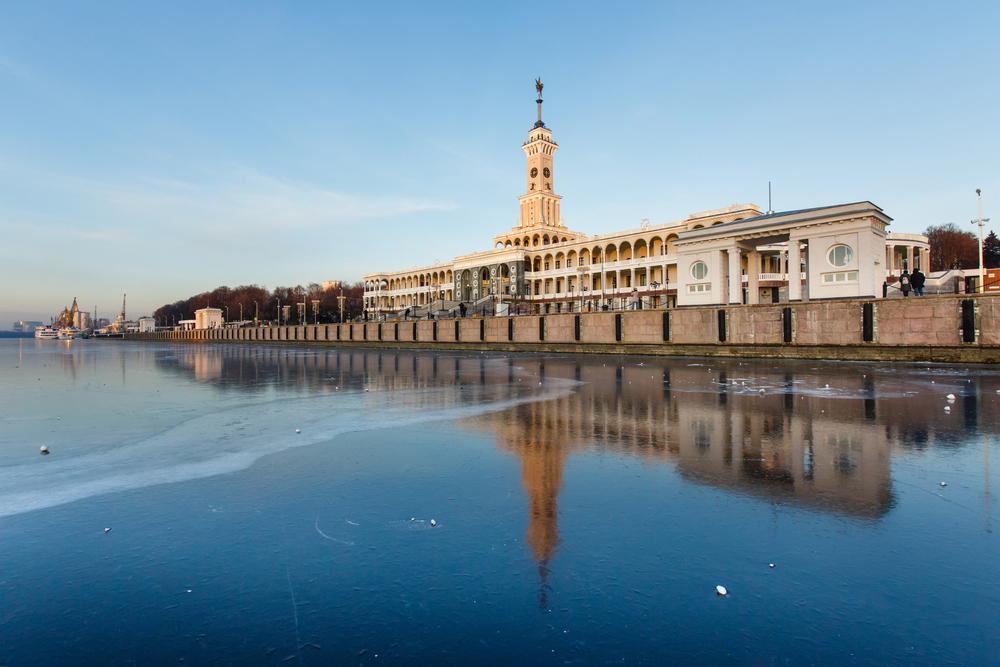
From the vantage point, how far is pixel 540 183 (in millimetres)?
107562

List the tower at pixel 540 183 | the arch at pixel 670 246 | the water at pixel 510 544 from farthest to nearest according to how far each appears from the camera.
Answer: the tower at pixel 540 183, the arch at pixel 670 246, the water at pixel 510 544

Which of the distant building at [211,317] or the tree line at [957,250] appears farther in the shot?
the distant building at [211,317]

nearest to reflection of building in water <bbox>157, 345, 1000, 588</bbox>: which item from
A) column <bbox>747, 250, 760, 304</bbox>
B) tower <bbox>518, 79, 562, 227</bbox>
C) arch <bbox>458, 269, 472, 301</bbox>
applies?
column <bbox>747, 250, 760, 304</bbox>

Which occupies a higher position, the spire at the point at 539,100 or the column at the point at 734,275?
the spire at the point at 539,100

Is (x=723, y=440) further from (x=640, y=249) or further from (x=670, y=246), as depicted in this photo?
(x=640, y=249)

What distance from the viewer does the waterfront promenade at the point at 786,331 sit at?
987 inches

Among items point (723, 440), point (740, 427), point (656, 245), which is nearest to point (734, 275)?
point (740, 427)

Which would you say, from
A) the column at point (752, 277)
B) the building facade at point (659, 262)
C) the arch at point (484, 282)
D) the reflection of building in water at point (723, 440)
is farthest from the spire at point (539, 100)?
the reflection of building in water at point (723, 440)

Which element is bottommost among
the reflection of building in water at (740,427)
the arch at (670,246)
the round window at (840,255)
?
the reflection of building in water at (740,427)

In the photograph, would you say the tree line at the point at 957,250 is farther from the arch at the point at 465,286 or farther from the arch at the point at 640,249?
the arch at the point at 465,286

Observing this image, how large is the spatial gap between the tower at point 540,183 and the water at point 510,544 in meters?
99.5

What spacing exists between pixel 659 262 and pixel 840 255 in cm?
4497

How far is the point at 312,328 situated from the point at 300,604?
303ft

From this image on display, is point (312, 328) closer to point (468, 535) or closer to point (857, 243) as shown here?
point (857, 243)
